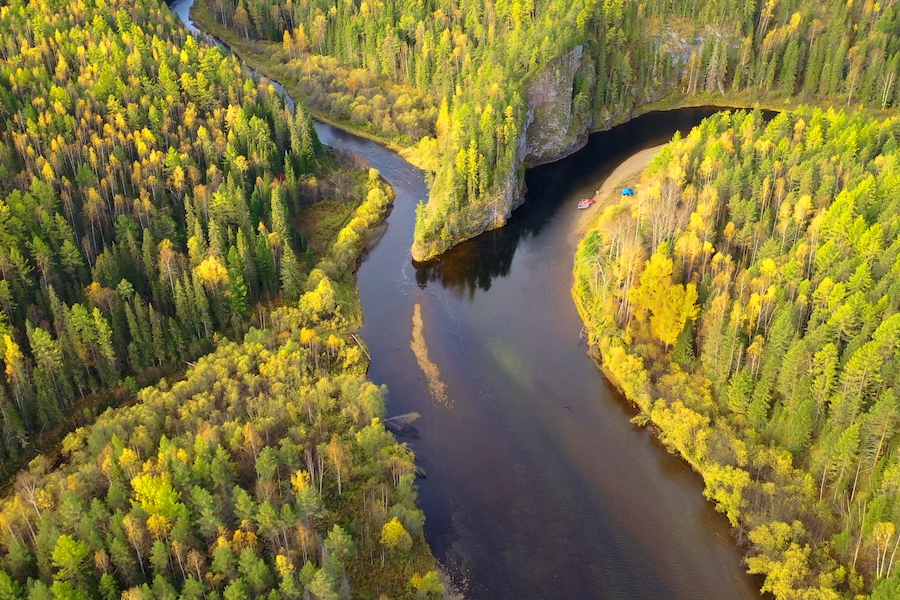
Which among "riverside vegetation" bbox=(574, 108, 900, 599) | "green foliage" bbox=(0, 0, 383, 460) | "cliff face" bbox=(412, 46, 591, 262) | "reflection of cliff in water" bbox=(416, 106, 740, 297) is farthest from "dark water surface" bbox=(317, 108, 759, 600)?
"green foliage" bbox=(0, 0, 383, 460)

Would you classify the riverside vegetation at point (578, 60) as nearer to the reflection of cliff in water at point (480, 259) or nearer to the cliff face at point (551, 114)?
the cliff face at point (551, 114)

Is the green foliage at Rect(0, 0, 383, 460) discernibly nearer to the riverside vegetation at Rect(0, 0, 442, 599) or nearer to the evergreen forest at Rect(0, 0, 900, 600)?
the riverside vegetation at Rect(0, 0, 442, 599)

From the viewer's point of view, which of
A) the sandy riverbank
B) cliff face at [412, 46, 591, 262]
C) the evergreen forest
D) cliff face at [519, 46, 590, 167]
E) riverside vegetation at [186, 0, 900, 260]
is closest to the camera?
the evergreen forest

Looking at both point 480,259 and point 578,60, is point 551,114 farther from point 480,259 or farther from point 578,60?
point 480,259

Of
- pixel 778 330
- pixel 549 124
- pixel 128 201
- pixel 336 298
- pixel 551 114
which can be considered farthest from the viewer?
pixel 549 124

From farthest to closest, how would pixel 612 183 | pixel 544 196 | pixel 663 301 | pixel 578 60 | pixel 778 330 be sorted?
pixel 578 60, pixel 612 183, pixel 544 196, pixel 663 301, pixel 778 330

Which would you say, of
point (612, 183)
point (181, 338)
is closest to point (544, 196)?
point (612, 183)
